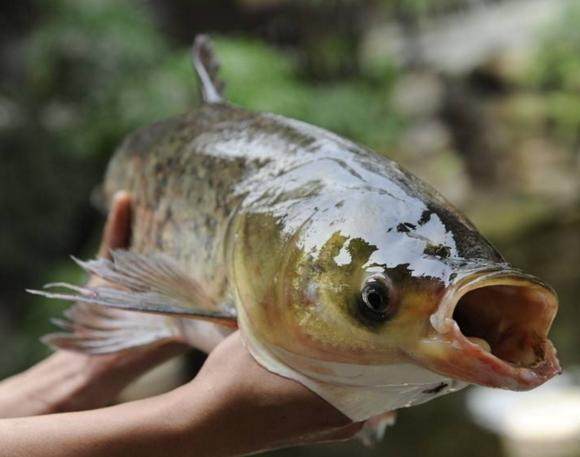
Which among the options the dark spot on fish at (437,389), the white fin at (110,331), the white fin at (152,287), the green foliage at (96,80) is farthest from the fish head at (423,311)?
the green foliage at (96,80)

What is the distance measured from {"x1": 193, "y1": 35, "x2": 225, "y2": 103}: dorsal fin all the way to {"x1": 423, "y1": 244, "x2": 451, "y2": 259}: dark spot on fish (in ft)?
3.19

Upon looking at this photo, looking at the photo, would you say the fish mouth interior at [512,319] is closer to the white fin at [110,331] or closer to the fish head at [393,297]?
the fish head at [393,297]

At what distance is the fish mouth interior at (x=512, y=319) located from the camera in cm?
119

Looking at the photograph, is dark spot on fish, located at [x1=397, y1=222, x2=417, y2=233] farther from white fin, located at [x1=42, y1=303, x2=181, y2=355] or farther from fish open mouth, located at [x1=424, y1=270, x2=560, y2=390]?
white fin, located at [x1=42, y1=303, x2=181, y2=355]

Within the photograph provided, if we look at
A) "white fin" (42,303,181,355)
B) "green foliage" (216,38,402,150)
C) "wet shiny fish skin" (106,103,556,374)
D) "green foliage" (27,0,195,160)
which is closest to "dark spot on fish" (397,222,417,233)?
"wet shiny fish skin" (106,103,556,374)

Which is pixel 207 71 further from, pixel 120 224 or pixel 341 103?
pixel 341 103

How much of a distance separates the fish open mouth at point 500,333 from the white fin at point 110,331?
0.81 metres

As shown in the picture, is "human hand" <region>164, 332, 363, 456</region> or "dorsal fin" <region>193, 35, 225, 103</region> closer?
"human hand" <region>164, 332, 363, 456</region>

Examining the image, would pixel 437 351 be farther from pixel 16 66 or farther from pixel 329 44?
pixel 329 44

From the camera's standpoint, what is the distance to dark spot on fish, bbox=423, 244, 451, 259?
4.21 ft

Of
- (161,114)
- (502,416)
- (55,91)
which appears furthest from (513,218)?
(55,91)

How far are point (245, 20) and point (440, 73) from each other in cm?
243

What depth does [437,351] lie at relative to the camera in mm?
1200

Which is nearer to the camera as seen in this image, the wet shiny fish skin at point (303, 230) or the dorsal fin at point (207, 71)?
the wet shiny fish skin at point (303, 230)
